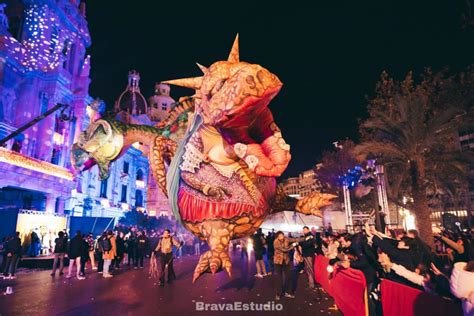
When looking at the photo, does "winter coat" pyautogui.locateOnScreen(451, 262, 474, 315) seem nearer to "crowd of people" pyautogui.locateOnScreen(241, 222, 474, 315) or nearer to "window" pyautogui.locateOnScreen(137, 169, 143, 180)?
"crowd of people" pyautogui.locateOnScreen(241, 222, 474, 315)

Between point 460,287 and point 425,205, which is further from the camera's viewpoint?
point 425,205

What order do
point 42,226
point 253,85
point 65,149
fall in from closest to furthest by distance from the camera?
point 253,85, point 42,226, point 65,149

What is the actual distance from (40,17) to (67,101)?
258 inches

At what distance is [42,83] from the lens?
23.8 meters

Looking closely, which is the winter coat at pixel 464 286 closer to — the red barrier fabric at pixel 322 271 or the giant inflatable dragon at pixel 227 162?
the giant inflatable dragon at pixel 227 162

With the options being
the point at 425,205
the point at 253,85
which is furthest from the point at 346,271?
the point at 425,205

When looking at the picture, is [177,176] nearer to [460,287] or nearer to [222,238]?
[222,238]

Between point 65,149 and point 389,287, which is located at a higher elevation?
point 65,149

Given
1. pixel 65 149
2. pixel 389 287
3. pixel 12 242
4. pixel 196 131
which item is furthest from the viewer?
pixel 65 149

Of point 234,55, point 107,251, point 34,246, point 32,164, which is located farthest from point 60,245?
point 234,55

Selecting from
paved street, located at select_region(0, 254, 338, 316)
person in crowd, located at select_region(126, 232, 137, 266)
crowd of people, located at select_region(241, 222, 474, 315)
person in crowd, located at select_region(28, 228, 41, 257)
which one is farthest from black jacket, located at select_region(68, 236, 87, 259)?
crowd of people, located at select_region(241, 222, 474, 315)

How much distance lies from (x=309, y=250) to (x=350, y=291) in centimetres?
335

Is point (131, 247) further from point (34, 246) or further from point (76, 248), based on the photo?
point (34, 246)

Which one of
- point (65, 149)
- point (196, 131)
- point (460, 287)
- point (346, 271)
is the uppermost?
point (65, 149)
